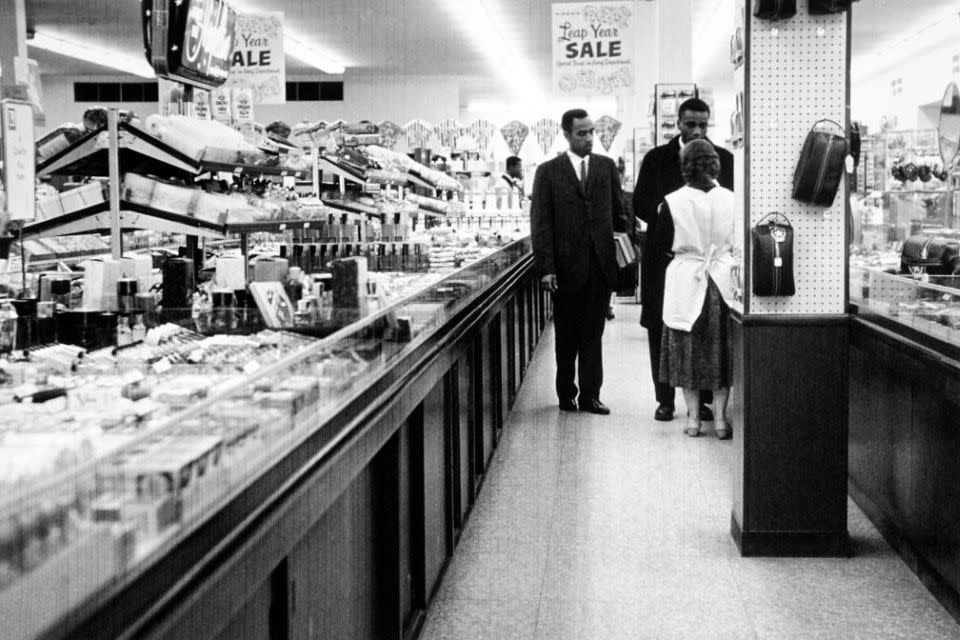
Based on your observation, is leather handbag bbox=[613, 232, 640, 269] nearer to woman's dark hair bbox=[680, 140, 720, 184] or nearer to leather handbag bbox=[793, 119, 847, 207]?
woman's dark hair bbox=[680, 140, 720, 184]

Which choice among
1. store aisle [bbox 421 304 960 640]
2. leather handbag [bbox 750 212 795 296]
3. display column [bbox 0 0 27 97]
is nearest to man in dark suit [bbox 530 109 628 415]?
store aisle [bbox 421 304 960 640]

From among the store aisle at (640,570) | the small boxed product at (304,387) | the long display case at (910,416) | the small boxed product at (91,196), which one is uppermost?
the small boxed product at (91,196)

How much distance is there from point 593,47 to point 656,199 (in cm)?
611

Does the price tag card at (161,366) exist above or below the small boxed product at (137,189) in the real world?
below

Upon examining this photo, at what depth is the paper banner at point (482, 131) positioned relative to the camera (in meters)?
18.1

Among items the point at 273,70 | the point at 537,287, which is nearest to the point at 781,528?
the point at 537,287

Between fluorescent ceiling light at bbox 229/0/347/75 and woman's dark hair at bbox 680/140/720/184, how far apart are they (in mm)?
13134

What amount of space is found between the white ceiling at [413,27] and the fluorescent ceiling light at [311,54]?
221 millimetres

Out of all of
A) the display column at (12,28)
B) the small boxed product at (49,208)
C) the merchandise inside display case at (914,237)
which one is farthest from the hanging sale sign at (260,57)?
the small boxed product at (49,208)

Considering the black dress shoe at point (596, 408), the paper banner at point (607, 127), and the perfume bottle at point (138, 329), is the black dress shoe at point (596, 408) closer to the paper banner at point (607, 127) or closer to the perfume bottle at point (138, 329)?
the perfume bottle at point (138, 329)

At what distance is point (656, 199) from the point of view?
6.61 m

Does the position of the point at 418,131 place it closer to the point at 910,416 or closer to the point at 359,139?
the point at 359,139

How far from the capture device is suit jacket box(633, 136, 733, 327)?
6.38 metres

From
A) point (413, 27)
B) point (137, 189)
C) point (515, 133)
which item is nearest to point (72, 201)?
point (137, 189)
